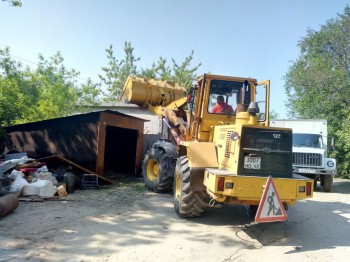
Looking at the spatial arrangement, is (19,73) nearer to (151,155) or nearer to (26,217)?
(151,155)

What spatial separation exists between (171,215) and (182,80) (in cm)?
2813

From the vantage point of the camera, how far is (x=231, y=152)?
5984 millimetres

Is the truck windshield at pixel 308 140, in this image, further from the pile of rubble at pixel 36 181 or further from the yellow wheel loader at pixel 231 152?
the pile of rubble at pixel 36 181

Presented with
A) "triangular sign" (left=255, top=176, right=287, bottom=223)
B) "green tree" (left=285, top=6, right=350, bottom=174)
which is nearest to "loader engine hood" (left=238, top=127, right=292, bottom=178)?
"triangular sign" (left=255, top=176, right=287, bottom=223)

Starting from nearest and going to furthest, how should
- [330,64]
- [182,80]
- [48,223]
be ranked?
1. [48,223]
2. [330,64]
3. [182,80]

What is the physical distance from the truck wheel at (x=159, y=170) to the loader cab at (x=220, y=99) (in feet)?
6.09

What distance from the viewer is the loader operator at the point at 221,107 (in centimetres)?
732

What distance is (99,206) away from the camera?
302 inches

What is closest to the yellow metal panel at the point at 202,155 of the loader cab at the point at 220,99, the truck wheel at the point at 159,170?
the loader cab at the point at 220,99

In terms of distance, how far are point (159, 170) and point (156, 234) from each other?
138 inches

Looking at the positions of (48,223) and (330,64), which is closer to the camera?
(48,223)

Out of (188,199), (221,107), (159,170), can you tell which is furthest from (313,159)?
(188,199)

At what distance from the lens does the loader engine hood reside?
5727 millimetres

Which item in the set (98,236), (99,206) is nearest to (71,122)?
(99,206)
